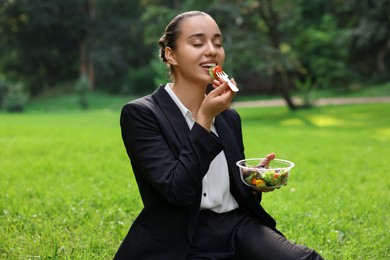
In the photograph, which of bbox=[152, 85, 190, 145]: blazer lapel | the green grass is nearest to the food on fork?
bbox=[152, 85, 190, 145]: blazer lapel

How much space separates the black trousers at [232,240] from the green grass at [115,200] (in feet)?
4.27

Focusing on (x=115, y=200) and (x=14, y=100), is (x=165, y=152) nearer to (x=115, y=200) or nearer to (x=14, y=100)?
(x=115, y=200)

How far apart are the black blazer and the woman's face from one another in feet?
0.61

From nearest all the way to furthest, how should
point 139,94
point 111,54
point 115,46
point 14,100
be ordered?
point 14,100
point 139,94
point 111,54
point 115,46

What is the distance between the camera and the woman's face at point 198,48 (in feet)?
7.28

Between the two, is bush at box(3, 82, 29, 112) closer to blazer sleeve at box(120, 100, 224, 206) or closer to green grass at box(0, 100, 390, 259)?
green grass at box(0, 100, 390, 259)

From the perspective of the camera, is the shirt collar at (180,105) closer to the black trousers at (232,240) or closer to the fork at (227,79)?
the fork at (227,79)

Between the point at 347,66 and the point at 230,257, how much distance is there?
33.8m

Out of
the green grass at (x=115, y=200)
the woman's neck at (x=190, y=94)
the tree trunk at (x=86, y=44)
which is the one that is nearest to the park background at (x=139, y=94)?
the green grass at (x=115, y=200)

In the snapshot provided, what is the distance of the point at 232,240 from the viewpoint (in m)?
2.30

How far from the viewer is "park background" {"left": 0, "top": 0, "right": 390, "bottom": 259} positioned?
3.96 m

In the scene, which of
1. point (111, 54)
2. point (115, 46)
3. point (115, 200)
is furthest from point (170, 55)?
point (115, 46)

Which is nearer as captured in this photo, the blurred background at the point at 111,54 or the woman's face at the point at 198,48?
the woman's face at the point at 198,48

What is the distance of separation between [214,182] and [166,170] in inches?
13.9
